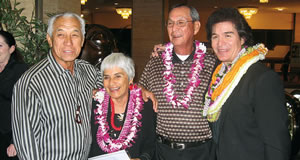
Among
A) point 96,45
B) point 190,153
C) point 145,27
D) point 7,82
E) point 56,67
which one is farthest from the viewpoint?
point 145,27

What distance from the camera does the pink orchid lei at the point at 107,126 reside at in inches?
84.9

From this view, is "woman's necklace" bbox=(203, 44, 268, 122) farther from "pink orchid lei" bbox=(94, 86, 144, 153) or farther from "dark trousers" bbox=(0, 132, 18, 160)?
"dark trousers" bbox=(0, 132, 18, 160)

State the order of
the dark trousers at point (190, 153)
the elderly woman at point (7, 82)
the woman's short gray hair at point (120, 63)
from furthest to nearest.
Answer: the elderly woman at point (7, 82) < the dark trousers at point (190, 153) < the woman's short gray hair at point (120, 63)

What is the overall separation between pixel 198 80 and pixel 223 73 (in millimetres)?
369

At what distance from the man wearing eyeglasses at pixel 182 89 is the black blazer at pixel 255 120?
485 millimetres

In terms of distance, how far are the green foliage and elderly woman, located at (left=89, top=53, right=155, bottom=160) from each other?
1.39 m

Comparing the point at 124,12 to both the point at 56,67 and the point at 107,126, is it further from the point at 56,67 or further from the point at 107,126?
the point at 56,67

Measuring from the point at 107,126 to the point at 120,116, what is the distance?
0.13 m

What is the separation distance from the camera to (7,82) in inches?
104

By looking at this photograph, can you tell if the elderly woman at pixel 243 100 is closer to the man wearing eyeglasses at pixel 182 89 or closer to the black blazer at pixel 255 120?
the black blazer at pixel 255 120

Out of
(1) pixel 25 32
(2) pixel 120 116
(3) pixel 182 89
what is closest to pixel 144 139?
(2) pixel 120 116

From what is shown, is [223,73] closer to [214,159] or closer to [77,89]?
[214,159]

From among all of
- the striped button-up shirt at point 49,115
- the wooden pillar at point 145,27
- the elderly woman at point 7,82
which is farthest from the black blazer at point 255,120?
the wooden pillar at point 145,27

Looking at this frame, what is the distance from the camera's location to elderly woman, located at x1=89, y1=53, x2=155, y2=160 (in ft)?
7.06
